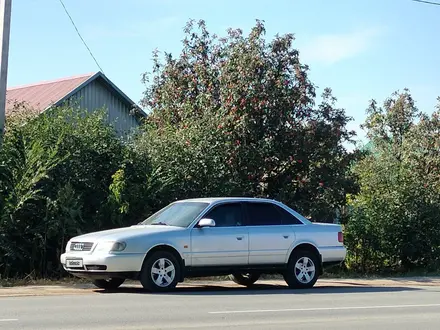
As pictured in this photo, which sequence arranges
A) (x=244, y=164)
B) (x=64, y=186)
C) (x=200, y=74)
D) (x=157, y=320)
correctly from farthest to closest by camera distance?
(x=200, y=74)
(x=244, y=164)
(x=64, y=186)
(x=157, y=320)

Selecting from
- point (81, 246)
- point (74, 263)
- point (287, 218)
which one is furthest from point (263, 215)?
point (74, 263)

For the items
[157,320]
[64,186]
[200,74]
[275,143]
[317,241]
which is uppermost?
[200,74]

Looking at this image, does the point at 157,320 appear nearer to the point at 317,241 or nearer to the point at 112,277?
the point at 112,277

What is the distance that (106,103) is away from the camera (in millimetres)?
32562

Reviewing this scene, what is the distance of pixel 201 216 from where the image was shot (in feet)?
47.2

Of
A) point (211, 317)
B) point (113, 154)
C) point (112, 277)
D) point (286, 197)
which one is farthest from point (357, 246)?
point (211, 317)

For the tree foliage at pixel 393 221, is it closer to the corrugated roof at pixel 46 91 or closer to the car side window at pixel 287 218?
the car side window at pixel 287 218

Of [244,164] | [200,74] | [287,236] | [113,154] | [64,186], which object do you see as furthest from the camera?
[200,74]

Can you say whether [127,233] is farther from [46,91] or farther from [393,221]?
[46,91]

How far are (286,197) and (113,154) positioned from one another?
15.8 feet

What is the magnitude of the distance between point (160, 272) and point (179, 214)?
4.65 feet

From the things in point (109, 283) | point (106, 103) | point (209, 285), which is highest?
point (106, 103)

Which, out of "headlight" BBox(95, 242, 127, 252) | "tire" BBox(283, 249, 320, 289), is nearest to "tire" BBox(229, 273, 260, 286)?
"tire" BBox(283, 249, 320, 289)

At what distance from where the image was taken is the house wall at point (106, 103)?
3156 centimetres
